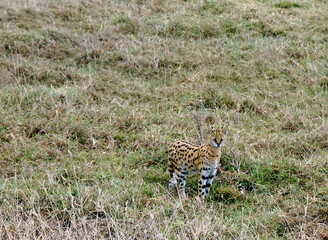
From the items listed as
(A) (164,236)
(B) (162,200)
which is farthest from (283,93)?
(A) (164,236)

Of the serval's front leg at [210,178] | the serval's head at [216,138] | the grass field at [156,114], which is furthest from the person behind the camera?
the serval's front leg at [210,178]

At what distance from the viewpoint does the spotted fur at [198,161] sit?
6945 millimetres

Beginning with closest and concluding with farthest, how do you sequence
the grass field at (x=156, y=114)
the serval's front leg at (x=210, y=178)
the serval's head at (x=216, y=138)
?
the grass field at (x=156, y=114)
the serval's head at (x=216, y=138)
the serval's front leg at (x=210, y=178)

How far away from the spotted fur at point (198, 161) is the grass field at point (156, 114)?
0.24 meters

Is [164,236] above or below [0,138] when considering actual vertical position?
above

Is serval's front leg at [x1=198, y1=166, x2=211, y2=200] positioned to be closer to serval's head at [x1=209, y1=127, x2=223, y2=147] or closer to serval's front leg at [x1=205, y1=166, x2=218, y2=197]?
serval's front leg at [x1=205, y1=166, x2=218, y2=197]

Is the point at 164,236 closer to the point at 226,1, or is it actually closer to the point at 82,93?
the point at 82,93

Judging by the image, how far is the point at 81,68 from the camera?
1160cm

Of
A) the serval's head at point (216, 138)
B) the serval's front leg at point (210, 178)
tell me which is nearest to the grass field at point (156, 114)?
the serval's front leg at point (210, 178)

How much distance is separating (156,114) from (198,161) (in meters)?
2.66

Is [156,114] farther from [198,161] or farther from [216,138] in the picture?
[216,138]

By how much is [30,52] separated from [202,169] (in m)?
A: 6.45

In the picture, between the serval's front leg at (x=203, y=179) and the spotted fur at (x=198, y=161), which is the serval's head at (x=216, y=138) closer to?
the spotted fur at (x=198, y=161)

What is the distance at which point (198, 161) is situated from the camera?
7.11 m
